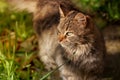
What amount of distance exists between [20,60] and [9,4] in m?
1.12

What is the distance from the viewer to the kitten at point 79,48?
315cm

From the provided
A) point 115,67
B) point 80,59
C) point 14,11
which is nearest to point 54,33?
point 80,59

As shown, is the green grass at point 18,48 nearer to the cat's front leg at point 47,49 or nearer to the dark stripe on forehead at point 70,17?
the cat's front leg at point 47,49

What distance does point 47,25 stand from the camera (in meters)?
3.89

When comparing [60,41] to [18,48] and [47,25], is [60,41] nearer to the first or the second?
[47,25]

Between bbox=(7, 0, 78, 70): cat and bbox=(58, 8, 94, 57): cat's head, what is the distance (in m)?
0.49

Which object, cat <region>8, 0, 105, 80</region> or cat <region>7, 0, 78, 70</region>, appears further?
cat <region>7, 0, 78, 70</region>

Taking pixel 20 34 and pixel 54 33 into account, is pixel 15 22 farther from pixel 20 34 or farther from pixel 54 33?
pixel 54 33

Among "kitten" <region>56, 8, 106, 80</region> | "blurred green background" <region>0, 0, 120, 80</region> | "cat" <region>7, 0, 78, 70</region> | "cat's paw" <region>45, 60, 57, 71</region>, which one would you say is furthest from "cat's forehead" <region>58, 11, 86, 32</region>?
"cat's paw" <region>45, 60, 57, 71</region>

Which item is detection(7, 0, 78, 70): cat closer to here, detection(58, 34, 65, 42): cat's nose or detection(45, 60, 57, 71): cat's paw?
detection(45, 60, 57, 71): cat's paw

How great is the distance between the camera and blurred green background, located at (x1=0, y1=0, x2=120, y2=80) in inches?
154

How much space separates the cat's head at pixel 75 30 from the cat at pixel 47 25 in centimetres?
49

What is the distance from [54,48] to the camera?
3.74 meters

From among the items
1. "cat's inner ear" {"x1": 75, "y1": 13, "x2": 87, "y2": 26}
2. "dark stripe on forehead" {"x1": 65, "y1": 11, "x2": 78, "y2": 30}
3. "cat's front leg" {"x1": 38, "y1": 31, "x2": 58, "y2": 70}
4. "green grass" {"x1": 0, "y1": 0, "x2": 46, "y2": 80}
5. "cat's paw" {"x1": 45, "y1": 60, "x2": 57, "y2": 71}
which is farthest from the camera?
"cat's paw" {"x1": 45, "y1": 60, "x2": 57, "y2": 71}
